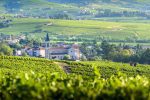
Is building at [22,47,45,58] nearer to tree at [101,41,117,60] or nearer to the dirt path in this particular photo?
tree at [101,41,117,60]

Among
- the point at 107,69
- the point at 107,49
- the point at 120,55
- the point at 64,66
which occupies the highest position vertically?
the point at 107,69

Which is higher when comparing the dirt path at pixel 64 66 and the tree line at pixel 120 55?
the dirt path at pixel 64 66

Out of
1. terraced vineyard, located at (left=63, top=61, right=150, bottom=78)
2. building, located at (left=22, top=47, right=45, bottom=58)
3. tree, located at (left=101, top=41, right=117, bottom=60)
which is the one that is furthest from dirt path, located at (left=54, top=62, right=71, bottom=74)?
building, located at (left=22, top=47, right=45, bottom=58)

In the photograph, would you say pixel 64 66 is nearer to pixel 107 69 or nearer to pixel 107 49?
pixel 107 69

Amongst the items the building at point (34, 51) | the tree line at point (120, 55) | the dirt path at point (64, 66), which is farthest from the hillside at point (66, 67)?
the building at point (34, 51)

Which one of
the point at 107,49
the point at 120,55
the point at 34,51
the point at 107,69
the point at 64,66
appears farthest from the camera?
the point at 34,51

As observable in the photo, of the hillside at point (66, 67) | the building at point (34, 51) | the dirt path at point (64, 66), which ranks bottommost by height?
the building at point (34, 51)

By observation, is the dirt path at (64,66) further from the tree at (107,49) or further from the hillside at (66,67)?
the tree at (107,49)

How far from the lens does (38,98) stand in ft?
73.9

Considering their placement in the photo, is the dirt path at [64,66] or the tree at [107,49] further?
the tree at [107,49]

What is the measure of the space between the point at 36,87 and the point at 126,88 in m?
3.94

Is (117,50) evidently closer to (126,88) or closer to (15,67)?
(15,67)

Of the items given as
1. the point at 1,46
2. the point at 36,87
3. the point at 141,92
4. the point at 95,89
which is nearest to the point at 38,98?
the point at 36,87

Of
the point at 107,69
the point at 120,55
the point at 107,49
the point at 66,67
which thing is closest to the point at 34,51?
the point at 107,49
